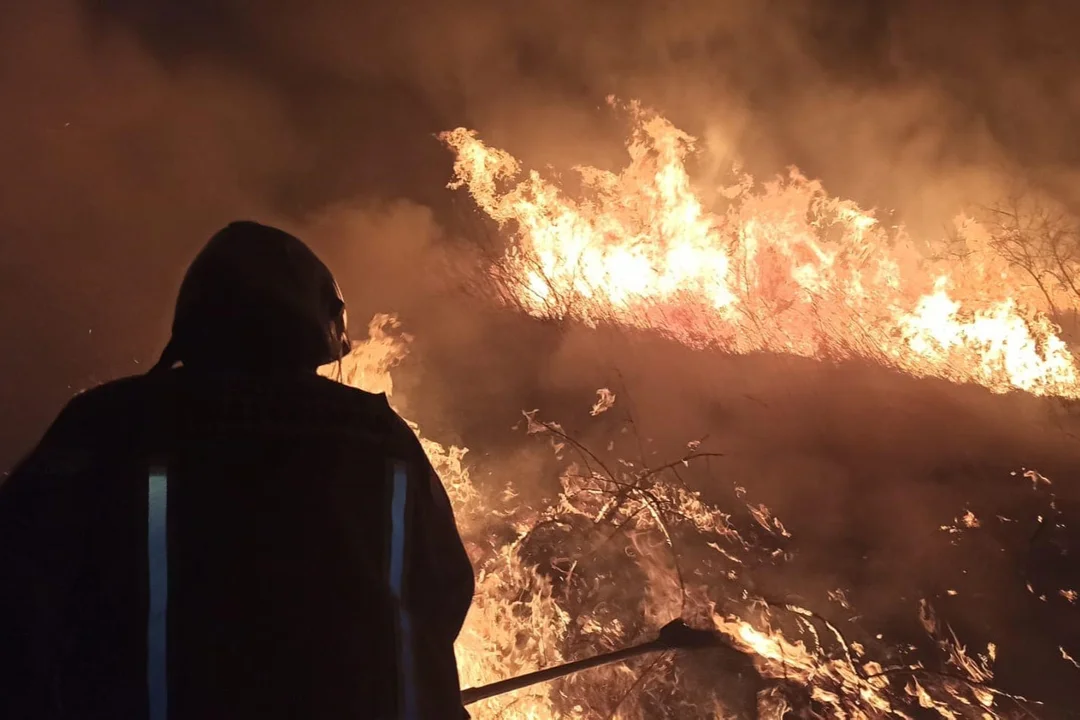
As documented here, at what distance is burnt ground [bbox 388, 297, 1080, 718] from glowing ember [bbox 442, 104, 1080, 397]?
0.17 meters

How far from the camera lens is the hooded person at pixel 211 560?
152cm

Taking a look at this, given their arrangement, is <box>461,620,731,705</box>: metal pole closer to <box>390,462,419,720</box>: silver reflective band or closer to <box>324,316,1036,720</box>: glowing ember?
<box>324,316,1036,720</box>: glowing ember

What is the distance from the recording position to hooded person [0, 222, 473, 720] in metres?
1.52

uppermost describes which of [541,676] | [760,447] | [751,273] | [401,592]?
[751,273]

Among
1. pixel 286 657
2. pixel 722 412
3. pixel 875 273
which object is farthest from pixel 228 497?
pixel 875 273

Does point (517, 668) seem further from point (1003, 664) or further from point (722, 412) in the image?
point (1003, 664)

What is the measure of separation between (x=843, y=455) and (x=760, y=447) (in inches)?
17.8

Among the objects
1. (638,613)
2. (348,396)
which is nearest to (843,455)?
(638,613)

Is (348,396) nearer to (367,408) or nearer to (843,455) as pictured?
(367,408)

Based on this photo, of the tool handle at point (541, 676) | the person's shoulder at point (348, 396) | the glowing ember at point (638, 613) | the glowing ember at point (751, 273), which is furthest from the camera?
the glowing ember at point (751, 273)

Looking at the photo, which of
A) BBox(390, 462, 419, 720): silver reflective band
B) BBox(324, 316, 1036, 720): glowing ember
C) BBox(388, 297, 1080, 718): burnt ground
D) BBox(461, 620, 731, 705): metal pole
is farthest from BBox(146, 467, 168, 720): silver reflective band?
BBox(388, 297, 1080, 718): burnt ground

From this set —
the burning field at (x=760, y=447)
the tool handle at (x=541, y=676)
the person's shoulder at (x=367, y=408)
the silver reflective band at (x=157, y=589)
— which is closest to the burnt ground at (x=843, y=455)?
the burning field at (x=760, y=447)

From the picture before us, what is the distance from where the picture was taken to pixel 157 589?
60.1 inches

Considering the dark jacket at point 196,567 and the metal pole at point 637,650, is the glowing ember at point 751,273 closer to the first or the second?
the metal pole at point 637,650
